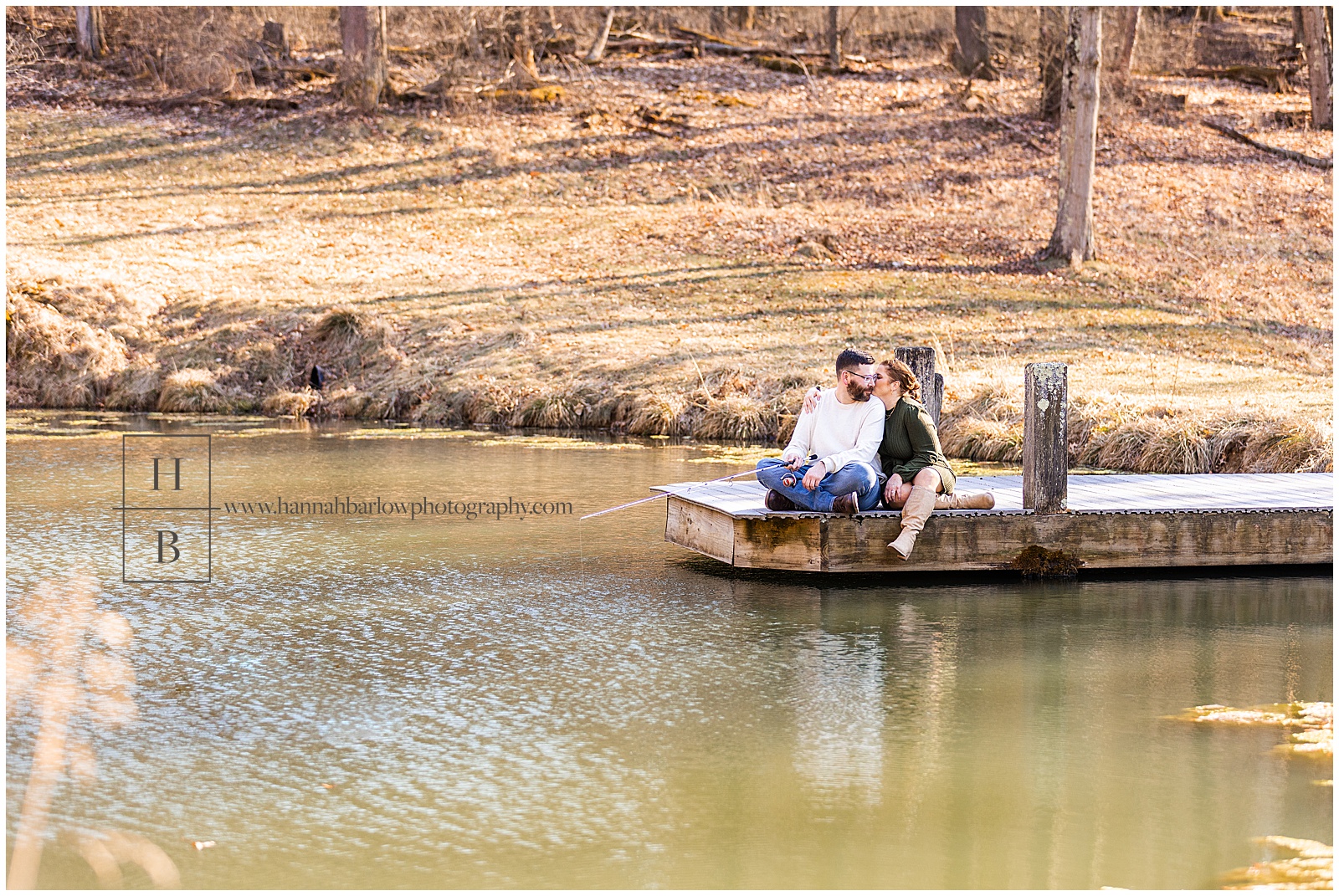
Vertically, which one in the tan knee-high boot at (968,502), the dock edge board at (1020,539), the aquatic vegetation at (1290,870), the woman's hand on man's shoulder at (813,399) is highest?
the woman's hand on man's shoulder at (813,399)

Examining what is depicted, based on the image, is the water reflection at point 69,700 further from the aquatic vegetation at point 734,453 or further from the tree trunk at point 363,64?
the tree trunk at point 363,64

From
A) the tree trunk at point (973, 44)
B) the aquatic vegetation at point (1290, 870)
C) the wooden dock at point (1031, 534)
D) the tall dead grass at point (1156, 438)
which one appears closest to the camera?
the aquatic vegetation at point (1290, 870)

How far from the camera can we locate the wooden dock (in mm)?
9500

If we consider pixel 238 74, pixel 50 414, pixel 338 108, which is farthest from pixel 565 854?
pixel 238 74

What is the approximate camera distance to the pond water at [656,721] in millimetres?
5172

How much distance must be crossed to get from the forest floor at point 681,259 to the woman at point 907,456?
5.34 metres

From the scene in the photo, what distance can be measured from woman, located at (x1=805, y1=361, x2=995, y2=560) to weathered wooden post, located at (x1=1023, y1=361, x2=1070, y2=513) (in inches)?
23.0

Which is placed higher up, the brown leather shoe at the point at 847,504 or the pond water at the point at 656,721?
the brown leather shoe at the point at 847,504

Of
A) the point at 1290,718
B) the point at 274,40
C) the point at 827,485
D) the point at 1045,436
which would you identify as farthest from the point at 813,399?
the point at 274,40

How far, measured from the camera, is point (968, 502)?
974 centimetres

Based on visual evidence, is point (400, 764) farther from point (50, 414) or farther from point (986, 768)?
point (50, 414)

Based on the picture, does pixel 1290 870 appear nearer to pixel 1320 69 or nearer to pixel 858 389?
pixel 858 389

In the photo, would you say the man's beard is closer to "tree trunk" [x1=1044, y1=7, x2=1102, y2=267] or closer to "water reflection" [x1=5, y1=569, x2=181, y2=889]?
"water reflection" [x1=5, y1=569, x2=181, y2=889]

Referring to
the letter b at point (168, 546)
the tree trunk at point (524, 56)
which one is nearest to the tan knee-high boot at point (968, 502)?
the letter b at point (168, 546)
